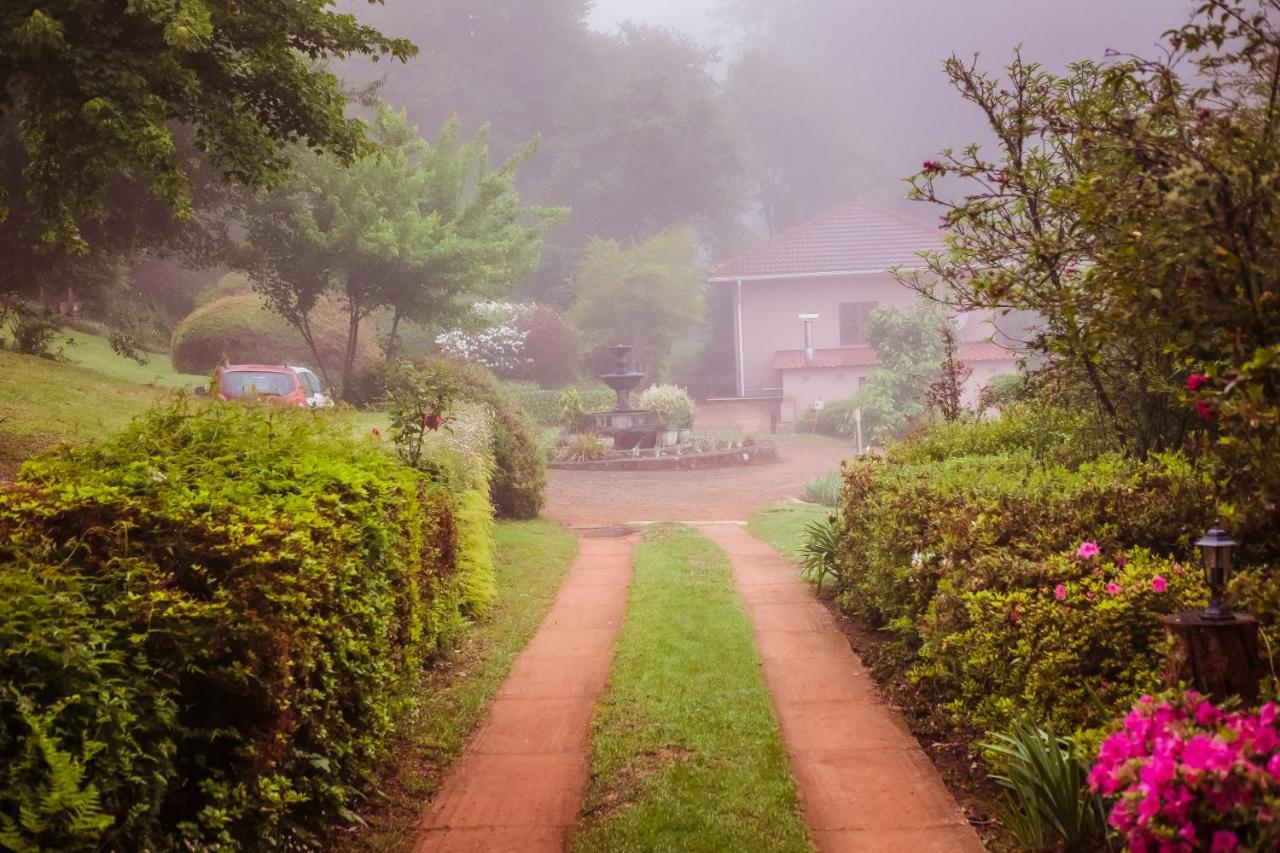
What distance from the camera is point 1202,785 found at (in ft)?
7.29

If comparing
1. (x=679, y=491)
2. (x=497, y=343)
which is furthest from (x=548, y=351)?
(x=679, y=491)

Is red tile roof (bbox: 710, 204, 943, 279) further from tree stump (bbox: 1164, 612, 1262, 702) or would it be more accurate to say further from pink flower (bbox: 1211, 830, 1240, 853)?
pink flower (bbox: 1211, 830, 1240, 853)

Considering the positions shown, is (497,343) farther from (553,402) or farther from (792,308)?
(792,308)

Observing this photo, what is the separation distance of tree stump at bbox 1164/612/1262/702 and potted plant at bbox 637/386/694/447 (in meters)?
22.9

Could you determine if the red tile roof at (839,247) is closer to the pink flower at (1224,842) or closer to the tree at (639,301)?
the tree at (639,301)

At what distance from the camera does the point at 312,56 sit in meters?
10.3

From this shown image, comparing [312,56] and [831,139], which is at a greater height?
[831,139]

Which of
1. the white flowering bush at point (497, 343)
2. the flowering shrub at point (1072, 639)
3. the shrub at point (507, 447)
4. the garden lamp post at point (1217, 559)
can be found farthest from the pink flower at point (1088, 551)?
the white flowering bush at point (497, 343)

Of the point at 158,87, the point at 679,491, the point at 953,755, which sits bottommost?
the point at 953,755

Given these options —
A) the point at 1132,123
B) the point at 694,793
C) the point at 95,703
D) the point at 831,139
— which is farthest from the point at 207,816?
the point at 831,139

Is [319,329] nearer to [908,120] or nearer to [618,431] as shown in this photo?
[618,431]

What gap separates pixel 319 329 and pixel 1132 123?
27.5m

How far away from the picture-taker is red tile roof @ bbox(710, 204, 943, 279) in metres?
33.9

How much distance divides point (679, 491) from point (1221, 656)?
16681 mm
